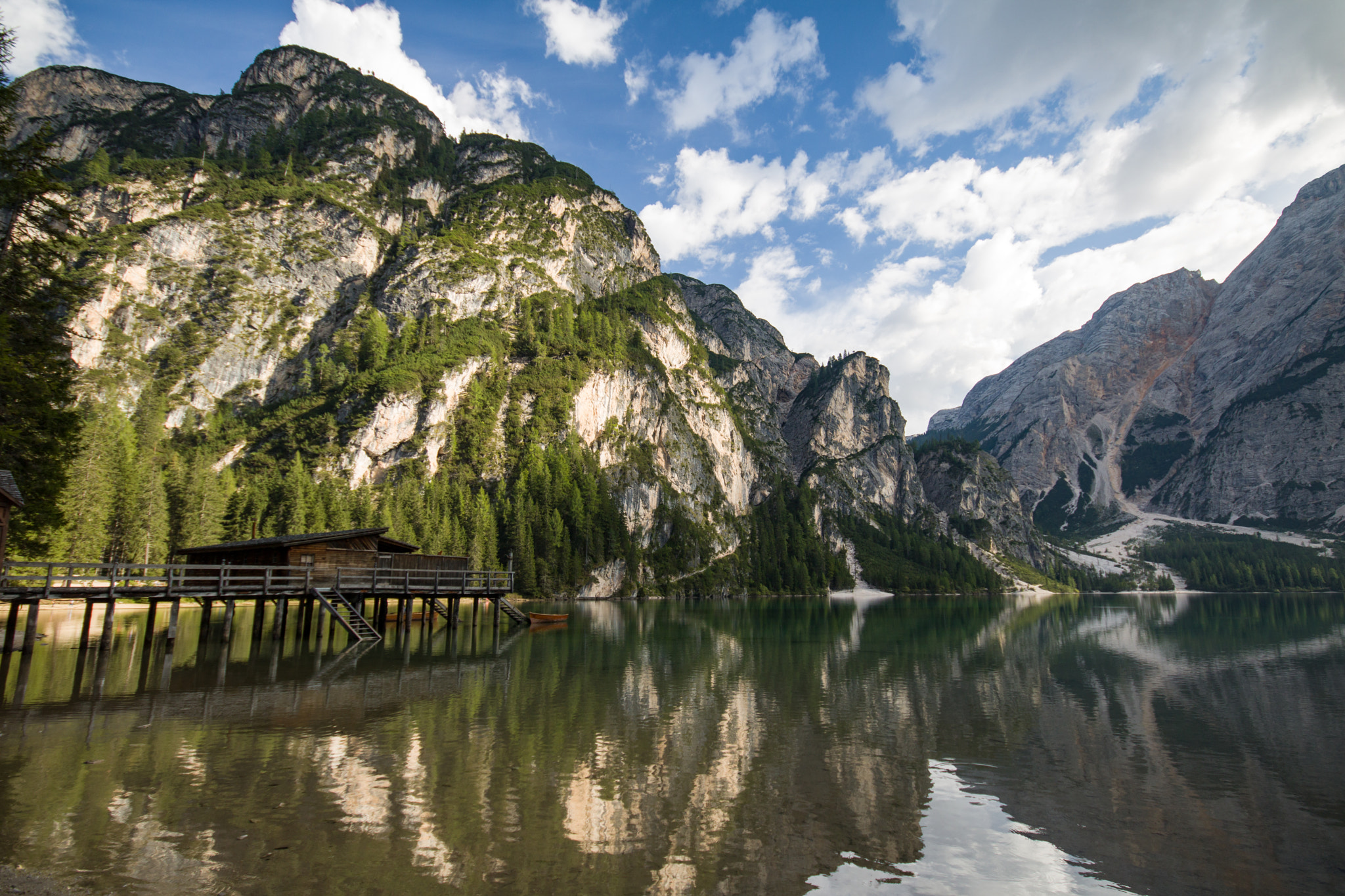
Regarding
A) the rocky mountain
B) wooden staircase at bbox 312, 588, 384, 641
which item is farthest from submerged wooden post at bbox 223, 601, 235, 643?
the rocky mountain

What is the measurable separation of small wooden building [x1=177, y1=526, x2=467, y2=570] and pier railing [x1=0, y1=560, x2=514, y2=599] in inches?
25.7

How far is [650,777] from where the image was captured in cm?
1477

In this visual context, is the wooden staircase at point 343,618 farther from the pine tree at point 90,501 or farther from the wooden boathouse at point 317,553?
the pine tree at point 90,501

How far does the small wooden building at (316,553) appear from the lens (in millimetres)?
38812

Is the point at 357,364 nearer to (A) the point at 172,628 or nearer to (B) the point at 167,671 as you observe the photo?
(A) the point at 172,628

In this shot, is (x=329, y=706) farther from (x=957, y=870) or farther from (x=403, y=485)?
(x=403, y=485)

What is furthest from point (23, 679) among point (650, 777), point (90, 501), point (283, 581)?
point (90, 501)

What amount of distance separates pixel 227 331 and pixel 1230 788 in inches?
A: 6551

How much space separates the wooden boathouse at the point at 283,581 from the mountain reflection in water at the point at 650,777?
115 inches

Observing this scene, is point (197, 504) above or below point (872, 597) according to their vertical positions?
above

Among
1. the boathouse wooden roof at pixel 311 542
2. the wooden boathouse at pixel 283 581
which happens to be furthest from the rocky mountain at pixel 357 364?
the wooden boathouse at pixel 283 581

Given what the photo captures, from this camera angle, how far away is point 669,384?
198 m

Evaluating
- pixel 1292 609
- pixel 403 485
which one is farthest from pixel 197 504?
pixel 1292 609

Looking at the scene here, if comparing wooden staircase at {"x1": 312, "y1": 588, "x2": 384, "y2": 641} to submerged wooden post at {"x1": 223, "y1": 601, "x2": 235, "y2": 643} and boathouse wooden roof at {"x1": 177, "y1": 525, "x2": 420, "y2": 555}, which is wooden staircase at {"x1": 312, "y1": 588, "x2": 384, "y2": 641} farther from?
submerged wooden post at {"x1": 223, "y1": 601, "x2": 235, "y2": 643}
